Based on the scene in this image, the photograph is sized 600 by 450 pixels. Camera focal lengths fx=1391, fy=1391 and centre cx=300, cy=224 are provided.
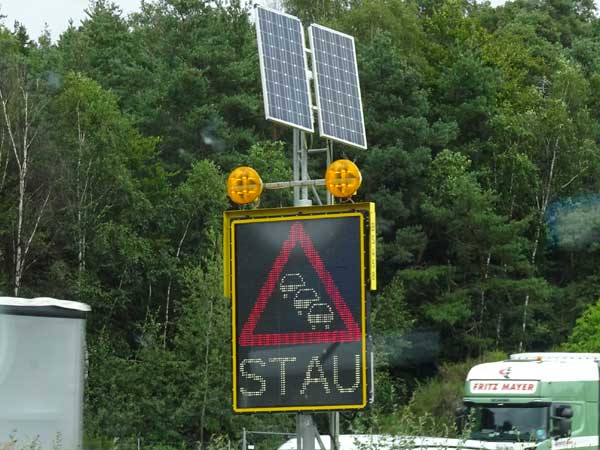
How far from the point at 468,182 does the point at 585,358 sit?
118ft

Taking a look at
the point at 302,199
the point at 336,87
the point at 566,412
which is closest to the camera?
the point at 302,199

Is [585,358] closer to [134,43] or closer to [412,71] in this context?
[412,71]

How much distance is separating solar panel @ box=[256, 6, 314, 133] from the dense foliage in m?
24.5

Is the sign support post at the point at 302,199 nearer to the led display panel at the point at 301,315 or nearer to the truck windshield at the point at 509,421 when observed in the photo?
the led display panel at the point at 301,315

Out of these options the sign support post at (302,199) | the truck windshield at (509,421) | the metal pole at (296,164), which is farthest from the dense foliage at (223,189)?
the sign support post at (302,199)

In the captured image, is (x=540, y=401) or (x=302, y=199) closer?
(x=302, y=199)

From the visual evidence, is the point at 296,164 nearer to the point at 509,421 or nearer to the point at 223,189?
the point at 509,421

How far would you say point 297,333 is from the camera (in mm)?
12078

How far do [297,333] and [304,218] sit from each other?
3.35 ft

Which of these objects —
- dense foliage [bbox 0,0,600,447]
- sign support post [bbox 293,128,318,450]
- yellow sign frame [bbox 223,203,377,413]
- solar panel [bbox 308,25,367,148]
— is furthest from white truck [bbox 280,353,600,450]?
dense foliage [bbox 0,0,600,447]

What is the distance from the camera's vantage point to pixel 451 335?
62.5 m

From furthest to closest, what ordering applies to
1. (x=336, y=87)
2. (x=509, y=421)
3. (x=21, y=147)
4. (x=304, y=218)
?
(x=21, y=147), (x=509, y=421), (x=336, y=87), (x=304, y=218)

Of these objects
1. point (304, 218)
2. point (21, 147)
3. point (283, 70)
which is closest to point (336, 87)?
point (283, 70)

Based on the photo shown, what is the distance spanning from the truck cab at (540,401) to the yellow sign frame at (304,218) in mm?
12579
